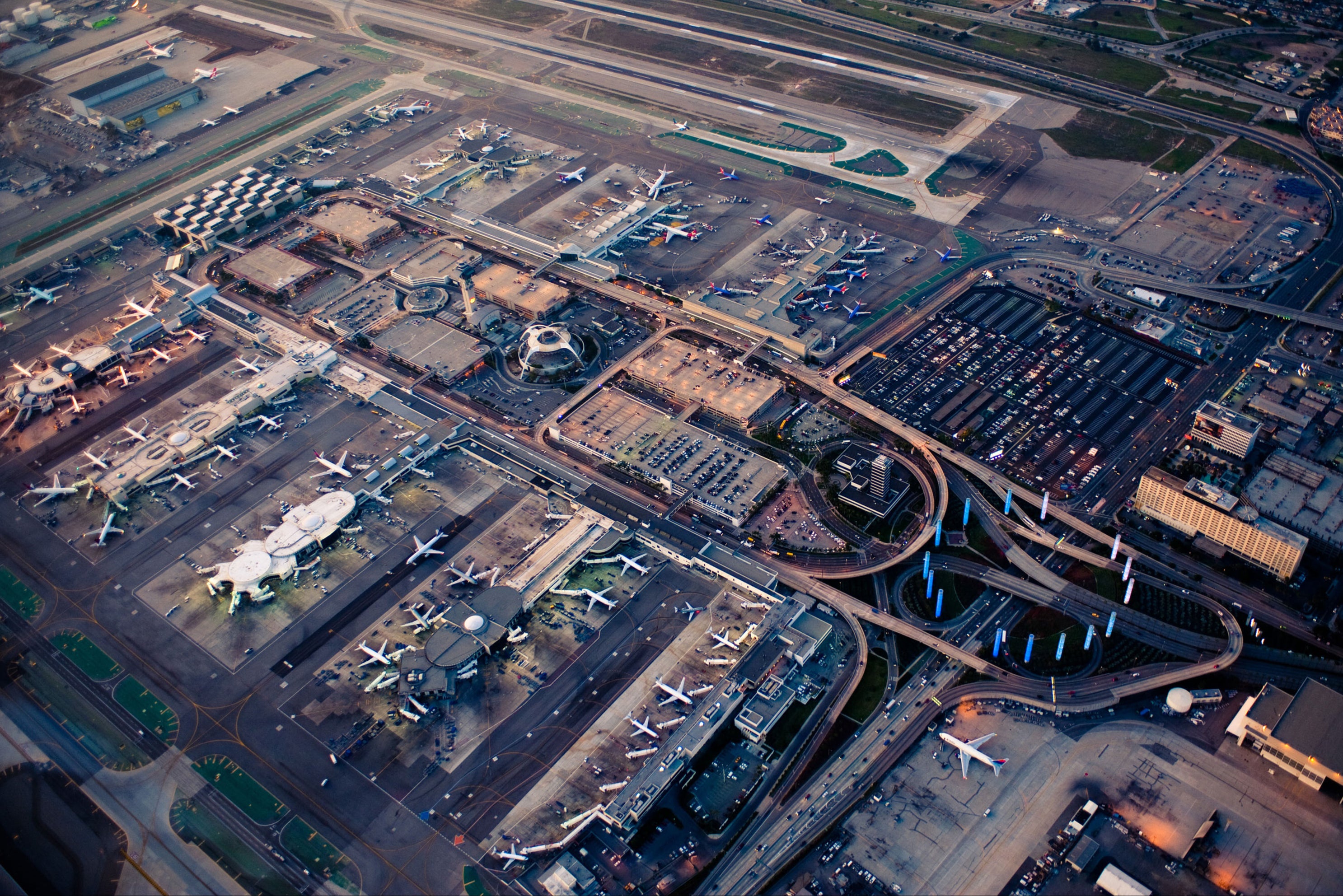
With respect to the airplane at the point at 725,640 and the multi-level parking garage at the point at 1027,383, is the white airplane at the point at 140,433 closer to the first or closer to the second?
the airplane at the point at 725,640

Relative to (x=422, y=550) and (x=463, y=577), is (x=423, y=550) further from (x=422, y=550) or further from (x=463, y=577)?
(x=463, y=577)

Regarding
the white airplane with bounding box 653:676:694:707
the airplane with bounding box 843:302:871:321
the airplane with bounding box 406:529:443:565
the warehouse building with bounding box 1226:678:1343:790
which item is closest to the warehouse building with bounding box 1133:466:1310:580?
the warehouse building with bounding box 1226:678:1343:790

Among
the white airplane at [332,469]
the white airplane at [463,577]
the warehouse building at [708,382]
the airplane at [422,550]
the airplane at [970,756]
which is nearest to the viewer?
the airplane at [970,756]

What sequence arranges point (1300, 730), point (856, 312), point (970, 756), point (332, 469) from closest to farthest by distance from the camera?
1. point (1300, 730)
2. point (970, 756)
3. point (332, 469)
4. point (856, 312)

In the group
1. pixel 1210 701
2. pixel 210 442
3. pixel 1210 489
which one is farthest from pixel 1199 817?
pixel 210 442

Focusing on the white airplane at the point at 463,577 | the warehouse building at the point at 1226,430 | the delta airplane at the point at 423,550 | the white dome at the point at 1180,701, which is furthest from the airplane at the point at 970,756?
the delta airplane at the point at 423,550

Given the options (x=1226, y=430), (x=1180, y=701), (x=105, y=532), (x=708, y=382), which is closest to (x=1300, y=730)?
(x=1180, y=701)

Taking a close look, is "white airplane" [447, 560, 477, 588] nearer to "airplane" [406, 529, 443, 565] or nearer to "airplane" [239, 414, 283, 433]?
"airplane" [406, 529, 443, 565]
